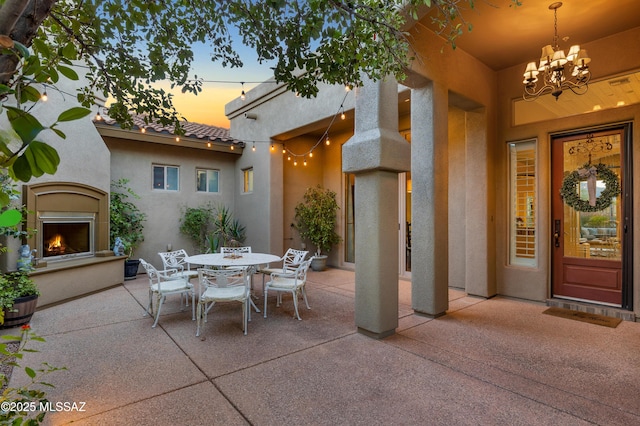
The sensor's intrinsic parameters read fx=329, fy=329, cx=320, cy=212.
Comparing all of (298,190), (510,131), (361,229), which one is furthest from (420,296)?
(298,190)

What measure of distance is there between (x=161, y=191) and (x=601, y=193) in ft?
28.5

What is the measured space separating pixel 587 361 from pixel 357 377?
2.22m

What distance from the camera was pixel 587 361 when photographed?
310cm

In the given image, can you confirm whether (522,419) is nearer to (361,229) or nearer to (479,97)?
(361,229)

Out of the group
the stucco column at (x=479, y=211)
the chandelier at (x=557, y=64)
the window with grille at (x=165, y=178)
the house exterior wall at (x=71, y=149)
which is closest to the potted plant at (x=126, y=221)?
the window with grille at (x=165, y=178)

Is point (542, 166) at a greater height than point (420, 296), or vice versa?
point (542, 166)

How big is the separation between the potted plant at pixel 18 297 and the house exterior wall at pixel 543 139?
22.4ft

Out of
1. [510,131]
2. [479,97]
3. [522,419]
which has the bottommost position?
[522,419]

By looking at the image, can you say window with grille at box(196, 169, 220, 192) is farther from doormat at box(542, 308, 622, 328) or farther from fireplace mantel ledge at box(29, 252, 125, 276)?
doormat at box(542, 308, 622, 328)

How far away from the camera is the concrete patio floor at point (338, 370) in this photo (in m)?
2.32

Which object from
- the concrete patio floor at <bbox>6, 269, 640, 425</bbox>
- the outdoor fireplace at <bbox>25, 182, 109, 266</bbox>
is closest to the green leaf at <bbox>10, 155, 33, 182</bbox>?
the concrete patio floor at <bbox>6, 269, 640, 425</bbox>

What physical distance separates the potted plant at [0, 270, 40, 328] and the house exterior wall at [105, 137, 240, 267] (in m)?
3.45

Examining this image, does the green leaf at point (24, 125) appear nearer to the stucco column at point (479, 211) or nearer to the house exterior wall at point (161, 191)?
the stucco column at point (479, 211)

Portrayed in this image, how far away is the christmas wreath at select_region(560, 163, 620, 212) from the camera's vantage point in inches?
178
